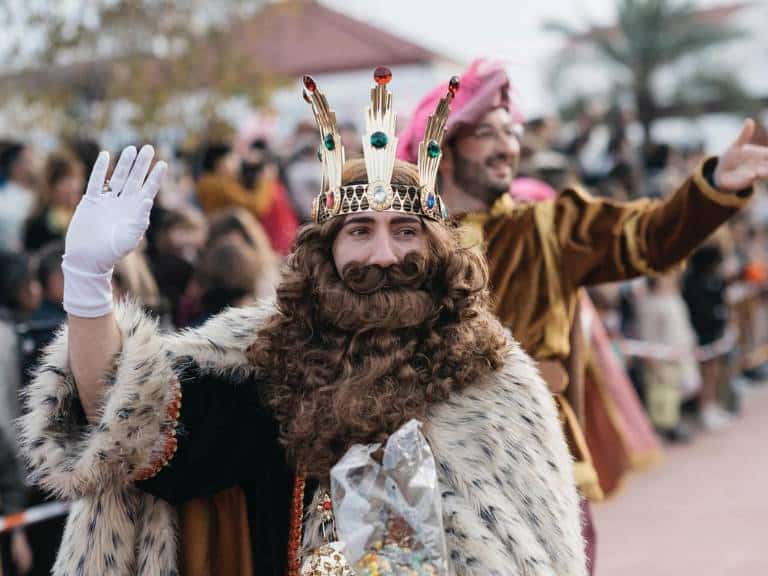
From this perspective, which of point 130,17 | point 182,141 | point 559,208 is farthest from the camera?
point 182,141

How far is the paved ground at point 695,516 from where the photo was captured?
6.33 metres

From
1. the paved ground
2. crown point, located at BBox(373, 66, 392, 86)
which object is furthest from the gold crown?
the paved ground

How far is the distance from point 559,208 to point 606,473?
1179 millimetres

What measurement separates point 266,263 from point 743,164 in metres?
2.55

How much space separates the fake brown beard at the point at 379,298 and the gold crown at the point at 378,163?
0.15 meters

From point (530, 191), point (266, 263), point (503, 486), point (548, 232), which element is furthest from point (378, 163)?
point (266, 263)

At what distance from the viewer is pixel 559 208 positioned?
4023mm

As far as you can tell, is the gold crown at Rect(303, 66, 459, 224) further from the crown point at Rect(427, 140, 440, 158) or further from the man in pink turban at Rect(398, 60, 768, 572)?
the man in pink turban at Rect(398, 60, 768, 572)

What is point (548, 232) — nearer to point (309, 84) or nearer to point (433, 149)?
point (433, 149)

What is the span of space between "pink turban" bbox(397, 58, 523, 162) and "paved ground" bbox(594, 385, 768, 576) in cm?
244

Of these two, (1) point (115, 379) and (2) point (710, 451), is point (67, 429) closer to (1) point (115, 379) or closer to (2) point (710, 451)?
(1) point (115, 379)

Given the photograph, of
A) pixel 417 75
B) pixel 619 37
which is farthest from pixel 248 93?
pixel 417 75

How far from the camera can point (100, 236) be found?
247 centimetres

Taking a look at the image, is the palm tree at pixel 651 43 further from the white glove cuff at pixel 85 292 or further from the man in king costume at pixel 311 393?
the white glove cuff at pixel 85 292
